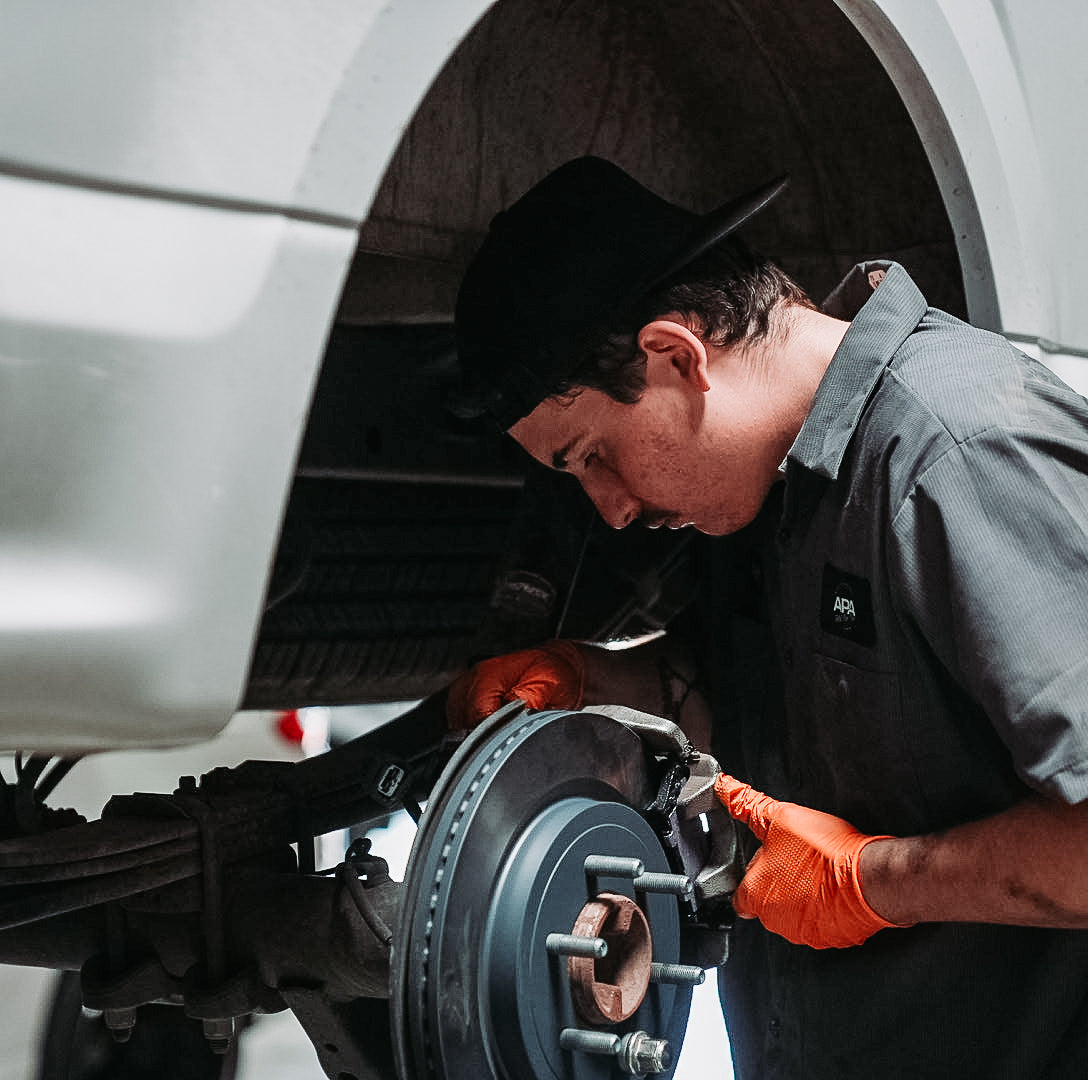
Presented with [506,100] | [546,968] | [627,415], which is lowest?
[546,968]

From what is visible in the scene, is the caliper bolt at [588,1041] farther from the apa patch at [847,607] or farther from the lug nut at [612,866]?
the apa patch at [847,607]

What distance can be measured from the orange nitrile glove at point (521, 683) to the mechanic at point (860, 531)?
264mm

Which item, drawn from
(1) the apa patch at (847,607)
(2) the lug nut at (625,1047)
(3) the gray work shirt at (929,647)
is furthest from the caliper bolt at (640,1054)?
(1) the apa patch at (847,607)

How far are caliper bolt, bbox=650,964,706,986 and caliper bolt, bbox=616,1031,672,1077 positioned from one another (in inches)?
2.1

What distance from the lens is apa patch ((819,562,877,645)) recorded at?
4.00ft

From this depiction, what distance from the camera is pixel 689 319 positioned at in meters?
1.27

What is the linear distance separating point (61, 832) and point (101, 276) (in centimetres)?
64

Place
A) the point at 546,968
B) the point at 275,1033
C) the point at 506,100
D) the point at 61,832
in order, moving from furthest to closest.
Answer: the point at 275,1033 → the point at 506,100 → the point at 61,832 → the point at 546,968

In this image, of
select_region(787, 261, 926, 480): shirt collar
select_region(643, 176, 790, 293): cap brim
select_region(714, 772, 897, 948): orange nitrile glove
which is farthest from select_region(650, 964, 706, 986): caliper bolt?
select_region(643, 176, 790, 293): cap brim

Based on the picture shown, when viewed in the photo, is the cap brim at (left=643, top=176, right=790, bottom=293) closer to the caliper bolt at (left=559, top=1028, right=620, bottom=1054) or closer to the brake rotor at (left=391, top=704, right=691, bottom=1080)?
the brake rotor at (left=391, top=704, right=691, bottom=1080)

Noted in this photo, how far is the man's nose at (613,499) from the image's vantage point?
1345mm

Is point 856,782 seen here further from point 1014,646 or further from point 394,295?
point 394,295

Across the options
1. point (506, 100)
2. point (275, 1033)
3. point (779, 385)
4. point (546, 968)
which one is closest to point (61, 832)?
point (546, 968)

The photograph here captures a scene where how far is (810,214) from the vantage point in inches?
64.2
